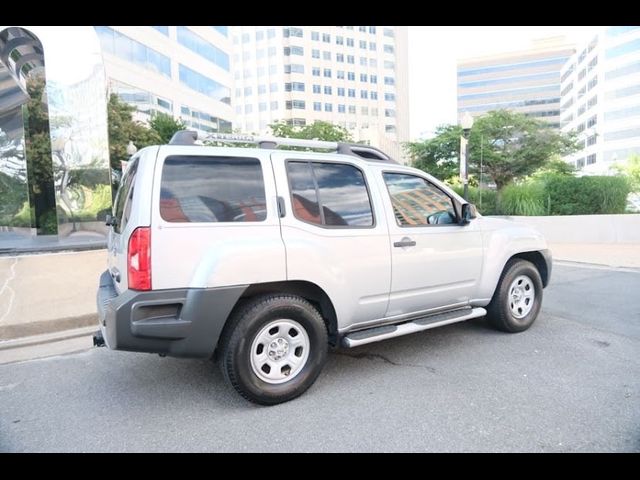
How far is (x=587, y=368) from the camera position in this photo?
3.76 m

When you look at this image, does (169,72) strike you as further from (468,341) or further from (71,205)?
(468,341)

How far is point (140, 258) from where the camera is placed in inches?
113

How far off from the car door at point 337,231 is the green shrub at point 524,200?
12128 mm

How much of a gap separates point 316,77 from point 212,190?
271 ft

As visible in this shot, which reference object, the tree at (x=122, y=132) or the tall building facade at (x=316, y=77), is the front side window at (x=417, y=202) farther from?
the tall building facade at (x=316, y=77)

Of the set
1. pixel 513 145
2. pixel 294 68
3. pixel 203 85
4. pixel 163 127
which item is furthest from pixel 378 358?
pixel 294 68

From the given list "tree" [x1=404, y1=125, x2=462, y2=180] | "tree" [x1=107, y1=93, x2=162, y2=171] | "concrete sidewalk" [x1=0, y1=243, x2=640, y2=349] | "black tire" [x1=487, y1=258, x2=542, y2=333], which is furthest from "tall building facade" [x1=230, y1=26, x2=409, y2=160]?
"black tire" [x1=487, y1=258, x2=542, y2=333]

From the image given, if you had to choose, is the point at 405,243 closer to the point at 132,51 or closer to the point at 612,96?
the point at 132,51

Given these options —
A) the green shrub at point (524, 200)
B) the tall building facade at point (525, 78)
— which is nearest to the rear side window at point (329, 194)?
the green shrub at point (524, 200)

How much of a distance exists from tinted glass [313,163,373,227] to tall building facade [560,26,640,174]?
7233 cm

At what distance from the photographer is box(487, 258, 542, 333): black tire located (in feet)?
15.1

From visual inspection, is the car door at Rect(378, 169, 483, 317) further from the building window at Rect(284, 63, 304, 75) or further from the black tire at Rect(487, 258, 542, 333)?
the building window at Rect(284, 63, 304, 75)

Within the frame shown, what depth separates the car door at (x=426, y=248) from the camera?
386 centimetres

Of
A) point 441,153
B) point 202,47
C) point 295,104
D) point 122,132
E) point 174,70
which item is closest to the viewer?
point 441,153
